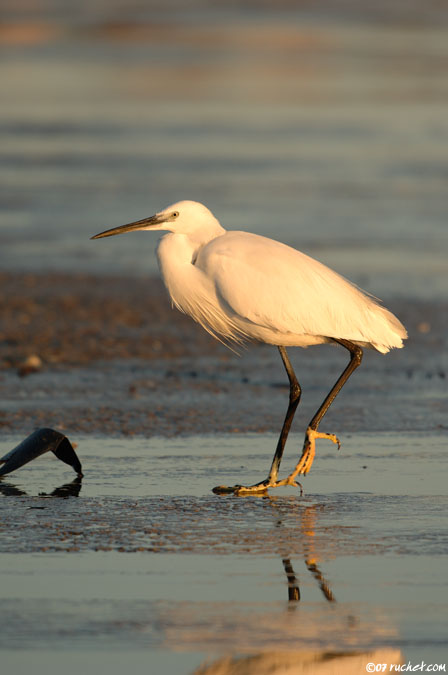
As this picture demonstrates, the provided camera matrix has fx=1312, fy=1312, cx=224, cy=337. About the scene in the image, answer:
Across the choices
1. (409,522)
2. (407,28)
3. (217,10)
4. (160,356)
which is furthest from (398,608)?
(217,10)

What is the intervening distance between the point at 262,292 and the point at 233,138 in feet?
49.3

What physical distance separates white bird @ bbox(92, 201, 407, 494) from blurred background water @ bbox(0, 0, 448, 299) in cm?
523

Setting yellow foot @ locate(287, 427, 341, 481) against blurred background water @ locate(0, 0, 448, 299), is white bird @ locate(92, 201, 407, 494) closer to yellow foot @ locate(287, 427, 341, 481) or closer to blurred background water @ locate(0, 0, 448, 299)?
yellow foot @ locate(287, 427, 341, 481)

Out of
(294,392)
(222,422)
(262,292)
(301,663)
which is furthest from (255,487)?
(301,663)

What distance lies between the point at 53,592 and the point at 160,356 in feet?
17.9

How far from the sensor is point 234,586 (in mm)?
4934

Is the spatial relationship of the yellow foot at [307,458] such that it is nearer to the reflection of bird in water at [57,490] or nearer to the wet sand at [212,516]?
the wet sand at [212,516]

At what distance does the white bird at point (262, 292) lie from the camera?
7020mm

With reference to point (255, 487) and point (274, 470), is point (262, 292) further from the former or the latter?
point (255, 487)

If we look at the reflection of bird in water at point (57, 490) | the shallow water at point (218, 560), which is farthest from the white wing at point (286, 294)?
the reflection of bird in water at point (57, 490)

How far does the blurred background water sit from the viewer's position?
1516cm

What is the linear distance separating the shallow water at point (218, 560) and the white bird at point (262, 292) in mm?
559

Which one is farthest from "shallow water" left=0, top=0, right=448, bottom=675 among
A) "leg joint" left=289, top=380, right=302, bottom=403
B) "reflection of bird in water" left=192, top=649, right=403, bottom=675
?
"leg joint" left=289, top=380, right=302, bottom=403

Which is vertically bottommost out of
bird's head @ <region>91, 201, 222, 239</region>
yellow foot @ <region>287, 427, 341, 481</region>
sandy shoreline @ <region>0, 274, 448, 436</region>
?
sandy shoreline @ <region>0, 274, 448, 436</region>
